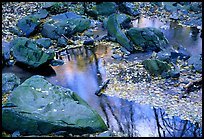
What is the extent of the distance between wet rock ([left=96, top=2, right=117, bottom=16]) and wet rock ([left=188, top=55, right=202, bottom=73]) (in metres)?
5.25

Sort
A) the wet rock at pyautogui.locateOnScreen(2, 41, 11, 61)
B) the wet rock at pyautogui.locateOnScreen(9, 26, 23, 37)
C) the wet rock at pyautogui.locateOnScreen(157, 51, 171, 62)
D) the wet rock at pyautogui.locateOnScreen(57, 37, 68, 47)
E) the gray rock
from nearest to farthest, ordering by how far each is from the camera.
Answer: the wet rock at pyautogui.locateOnScreen(157, 51, 171, 62), the wet rock at pyautogui.locateOnScreen(2, 41, 11, 61), the wet rock at pyautogui.locateOnScreen(57, 37, 68, 47), the wet rock at pyautogui.locateOnScreen(9, 26, 23, 37), the gray rock

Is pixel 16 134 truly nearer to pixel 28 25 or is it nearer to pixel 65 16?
pixel 28 25

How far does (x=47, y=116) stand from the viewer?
18.2 feet

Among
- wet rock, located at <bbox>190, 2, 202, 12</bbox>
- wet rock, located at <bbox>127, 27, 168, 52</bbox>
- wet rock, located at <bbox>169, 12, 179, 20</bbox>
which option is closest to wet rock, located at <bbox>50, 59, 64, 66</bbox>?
wet rock, located at <bbox>127, 27, 168, 52</bbox>

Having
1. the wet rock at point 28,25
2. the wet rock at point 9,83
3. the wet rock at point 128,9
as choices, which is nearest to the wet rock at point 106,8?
the wet rock at point 128,9

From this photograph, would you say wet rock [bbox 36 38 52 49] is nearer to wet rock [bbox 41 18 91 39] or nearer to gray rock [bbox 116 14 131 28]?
wet rock [bbox 41 18 91 39]

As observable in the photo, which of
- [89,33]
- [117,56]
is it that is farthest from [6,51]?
[117,56]

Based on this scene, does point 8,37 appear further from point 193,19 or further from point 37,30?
point 193,19

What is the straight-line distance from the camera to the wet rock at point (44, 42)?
32.2 feet

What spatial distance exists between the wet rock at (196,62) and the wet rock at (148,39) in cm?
123

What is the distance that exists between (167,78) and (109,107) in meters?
1.98

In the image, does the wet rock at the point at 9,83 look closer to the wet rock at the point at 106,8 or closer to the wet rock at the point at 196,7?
the wet rock at the point at 106,8

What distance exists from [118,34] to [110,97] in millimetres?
3668

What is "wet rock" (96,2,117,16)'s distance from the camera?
13016mm
